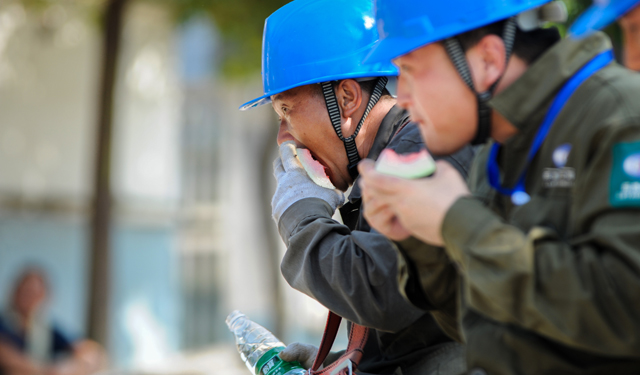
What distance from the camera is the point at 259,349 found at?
2662 millimetres

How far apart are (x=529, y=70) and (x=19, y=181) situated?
10.2 m

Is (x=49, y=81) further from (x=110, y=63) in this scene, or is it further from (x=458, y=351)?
(x=458, y=351)

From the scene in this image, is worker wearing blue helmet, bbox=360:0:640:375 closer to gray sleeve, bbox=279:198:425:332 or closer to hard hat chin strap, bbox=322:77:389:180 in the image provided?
gray sleeve, bbox=279:198:425:332

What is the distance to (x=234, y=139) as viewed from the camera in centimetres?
1584

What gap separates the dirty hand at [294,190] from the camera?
2385 mm

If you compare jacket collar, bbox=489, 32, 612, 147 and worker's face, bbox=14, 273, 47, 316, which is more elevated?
jacket collar, bbox=489, 32, 612, 147

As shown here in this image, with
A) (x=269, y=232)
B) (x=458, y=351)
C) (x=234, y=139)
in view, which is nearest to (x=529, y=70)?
(x=458, y=351)

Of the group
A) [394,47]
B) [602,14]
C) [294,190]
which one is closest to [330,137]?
[294,190]

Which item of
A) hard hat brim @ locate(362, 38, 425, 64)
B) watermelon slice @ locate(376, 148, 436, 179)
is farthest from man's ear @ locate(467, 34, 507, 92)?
watermelon slice @ locate(376, 148, 436, 179)

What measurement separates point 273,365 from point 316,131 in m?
0.87

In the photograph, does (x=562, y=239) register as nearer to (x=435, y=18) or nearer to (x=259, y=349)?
(x=435, y=18)

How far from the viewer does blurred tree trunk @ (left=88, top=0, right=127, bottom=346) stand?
8.98 meters

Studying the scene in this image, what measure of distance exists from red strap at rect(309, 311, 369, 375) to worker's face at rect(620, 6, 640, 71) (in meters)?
1.18

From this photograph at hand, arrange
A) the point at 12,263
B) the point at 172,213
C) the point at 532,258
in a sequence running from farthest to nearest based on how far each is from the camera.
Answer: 1. the point at 172,213
2. the point at 12,263
3. the point at 532,258
